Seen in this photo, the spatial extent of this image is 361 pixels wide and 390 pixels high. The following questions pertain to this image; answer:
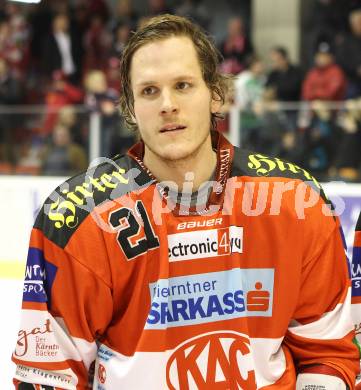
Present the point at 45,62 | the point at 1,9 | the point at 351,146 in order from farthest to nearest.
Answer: the point at 1,9 → the point at 45,62 → the point at 351,146

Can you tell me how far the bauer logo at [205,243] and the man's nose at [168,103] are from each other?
0.90 ft

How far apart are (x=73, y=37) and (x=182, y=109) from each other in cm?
620

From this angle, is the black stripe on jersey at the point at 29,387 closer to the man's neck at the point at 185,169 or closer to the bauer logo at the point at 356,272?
the man's neck at the point at 185,169

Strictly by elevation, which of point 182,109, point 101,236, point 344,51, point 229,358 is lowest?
point 229,358

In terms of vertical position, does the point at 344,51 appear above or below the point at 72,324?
above

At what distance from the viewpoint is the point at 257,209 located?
73.5 inches

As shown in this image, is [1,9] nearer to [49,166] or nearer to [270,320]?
[49,166]

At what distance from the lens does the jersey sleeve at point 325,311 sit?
188cm

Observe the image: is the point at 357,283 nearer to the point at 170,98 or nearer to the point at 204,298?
the point at 204,298

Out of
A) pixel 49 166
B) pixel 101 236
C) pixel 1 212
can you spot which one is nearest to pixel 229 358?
pixel 101 236

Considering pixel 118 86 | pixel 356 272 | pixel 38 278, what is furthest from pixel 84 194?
pixel 118 86

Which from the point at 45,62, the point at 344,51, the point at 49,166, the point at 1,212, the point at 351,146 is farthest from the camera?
the point at 45,62

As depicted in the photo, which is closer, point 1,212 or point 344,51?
point 1,212

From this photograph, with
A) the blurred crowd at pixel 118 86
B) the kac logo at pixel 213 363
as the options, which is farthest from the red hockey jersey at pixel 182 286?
the blurred crowd at pixel 118 86
